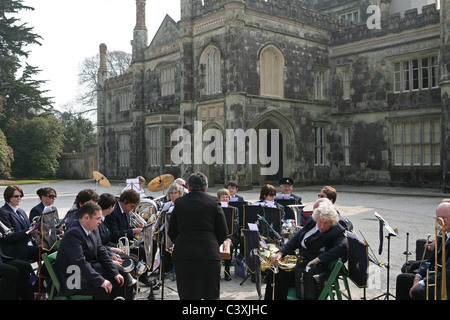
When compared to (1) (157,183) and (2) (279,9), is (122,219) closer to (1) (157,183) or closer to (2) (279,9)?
(1) (157,183)

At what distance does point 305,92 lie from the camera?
77.5ft

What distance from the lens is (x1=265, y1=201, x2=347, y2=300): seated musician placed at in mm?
4895

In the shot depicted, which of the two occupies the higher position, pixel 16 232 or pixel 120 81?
pixel 120 81

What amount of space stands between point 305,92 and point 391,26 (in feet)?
Answer: 18.3

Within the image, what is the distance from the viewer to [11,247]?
5.64 m

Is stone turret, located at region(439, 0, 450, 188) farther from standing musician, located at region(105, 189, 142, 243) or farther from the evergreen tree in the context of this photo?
the evergreen tree

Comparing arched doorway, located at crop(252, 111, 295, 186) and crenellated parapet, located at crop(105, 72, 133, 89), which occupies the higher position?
crenellated parapet, located at crop(105, 72, 133, 89)

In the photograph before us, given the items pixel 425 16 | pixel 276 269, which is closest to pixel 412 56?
pixel 425 16

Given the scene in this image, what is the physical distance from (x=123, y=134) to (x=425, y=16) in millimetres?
21538

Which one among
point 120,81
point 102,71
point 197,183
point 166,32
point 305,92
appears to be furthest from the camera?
point 102,71

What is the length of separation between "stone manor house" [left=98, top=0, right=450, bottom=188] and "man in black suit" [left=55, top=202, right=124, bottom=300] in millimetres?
15768

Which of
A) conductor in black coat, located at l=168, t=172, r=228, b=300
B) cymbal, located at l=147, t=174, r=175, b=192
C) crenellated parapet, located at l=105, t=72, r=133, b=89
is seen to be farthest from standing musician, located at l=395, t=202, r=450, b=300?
crenellated parapet, located at l=105, t=72, r=133, b=89

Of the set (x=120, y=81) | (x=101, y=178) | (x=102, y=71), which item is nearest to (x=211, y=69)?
(x=101, y=178)
